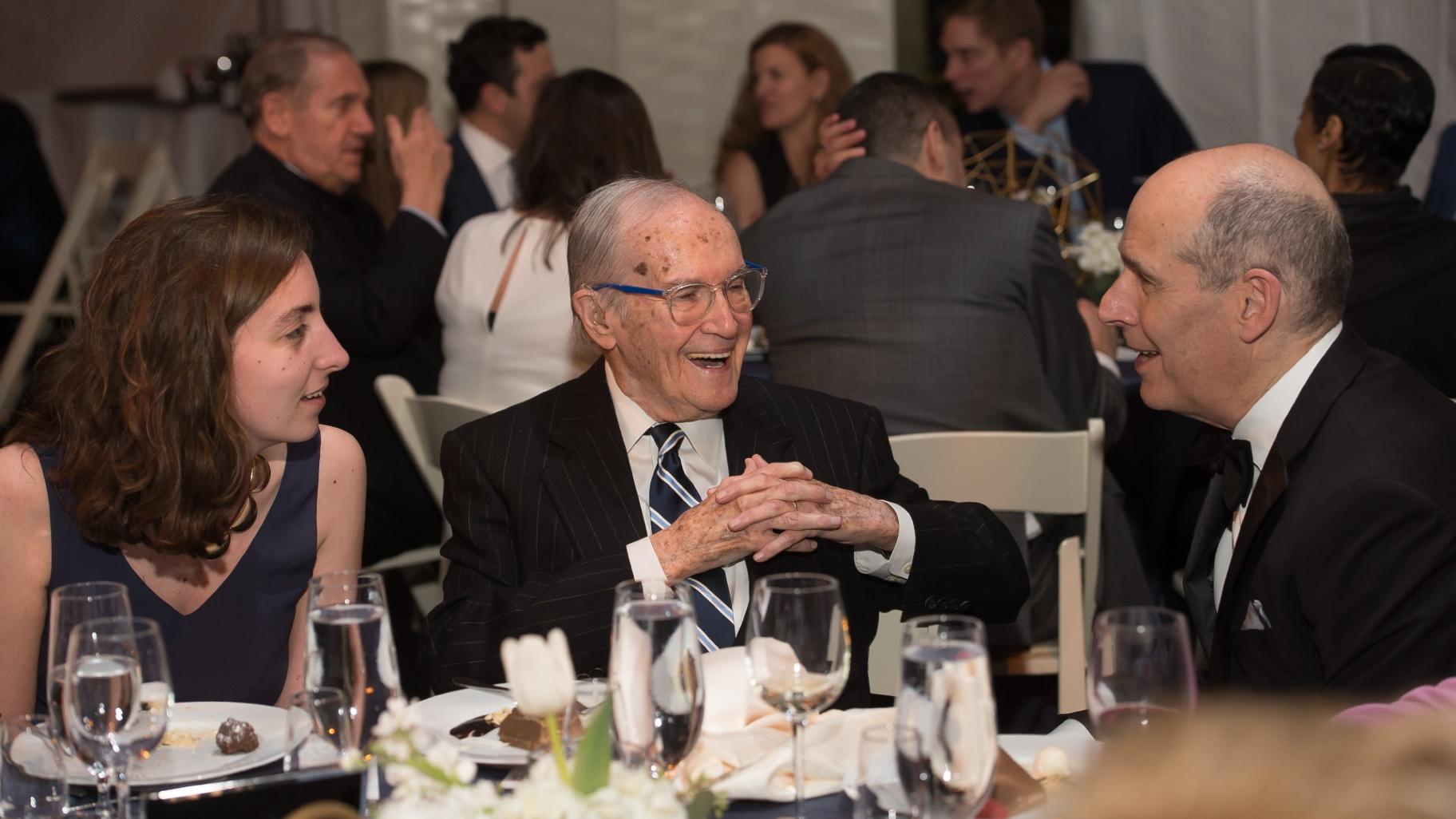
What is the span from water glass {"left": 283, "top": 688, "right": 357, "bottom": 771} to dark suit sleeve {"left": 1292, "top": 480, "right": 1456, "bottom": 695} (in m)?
1.15

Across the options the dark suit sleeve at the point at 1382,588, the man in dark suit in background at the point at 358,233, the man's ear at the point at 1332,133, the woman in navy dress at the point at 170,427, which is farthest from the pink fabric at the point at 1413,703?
the man in dark suit in background at the point at 358,233

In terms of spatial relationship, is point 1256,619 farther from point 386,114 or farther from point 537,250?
point 386,114

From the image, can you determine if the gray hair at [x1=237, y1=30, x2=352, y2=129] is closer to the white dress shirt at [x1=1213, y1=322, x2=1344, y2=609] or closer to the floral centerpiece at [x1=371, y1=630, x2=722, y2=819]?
the white dress shirt at [x1=1213, y1=322, x2=1344, y2=609]

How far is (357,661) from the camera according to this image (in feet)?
4.73

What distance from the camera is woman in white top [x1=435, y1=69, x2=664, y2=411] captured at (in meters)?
3.62

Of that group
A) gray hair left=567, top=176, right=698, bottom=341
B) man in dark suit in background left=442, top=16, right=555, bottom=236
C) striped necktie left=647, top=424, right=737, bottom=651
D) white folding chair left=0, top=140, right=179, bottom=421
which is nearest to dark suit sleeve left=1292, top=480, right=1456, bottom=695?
striped necktie left=647, top=424, right=737, bottom=651

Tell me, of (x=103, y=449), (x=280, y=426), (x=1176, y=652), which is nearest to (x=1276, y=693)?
(x=1176, y=652)

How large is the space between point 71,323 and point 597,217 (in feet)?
2.68

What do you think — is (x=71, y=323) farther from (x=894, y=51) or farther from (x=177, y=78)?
(x=177, y=78)

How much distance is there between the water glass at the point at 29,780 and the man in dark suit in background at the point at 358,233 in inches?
90.5

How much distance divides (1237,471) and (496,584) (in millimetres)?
1079

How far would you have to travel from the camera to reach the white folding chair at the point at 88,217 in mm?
5902

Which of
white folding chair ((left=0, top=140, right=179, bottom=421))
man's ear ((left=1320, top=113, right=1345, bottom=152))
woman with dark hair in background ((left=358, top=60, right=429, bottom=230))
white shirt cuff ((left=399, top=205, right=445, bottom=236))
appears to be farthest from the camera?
white folding chair ((left=0, top=140, right=179, bottom=421))

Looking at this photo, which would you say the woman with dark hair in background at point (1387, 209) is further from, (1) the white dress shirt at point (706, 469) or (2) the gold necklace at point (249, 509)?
(2) the gold necklace at point (249, 509)
